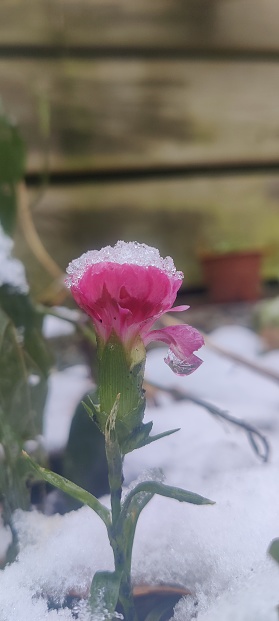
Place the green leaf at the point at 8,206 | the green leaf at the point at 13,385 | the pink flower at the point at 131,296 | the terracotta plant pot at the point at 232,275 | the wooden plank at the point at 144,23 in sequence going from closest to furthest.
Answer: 1. the pink flower at the point at 131,296
2. the green leaf at the point at 13,385
3. the green leaf at the point at 8,206
4. the wooden plank at the point at 144,23
5. the terracotta plant pot at the point at 232,275

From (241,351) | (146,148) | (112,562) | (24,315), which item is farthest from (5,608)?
(146,148)

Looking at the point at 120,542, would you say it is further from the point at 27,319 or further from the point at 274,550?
the point at 27,319

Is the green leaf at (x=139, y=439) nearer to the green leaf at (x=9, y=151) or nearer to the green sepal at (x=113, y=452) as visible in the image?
the green sepal at (x=113, y=452)

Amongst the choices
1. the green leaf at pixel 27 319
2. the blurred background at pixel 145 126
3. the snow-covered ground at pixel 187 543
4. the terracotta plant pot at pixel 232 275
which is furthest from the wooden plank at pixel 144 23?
the snow-covered ground at pixel 187 543

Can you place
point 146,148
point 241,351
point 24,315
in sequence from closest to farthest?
1. point 24,315
2. point 241,351
3. point 146,148

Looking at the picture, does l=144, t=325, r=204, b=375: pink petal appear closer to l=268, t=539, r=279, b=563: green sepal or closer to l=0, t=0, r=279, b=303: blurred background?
l=268, t=539, r=279, b=563: green sepal

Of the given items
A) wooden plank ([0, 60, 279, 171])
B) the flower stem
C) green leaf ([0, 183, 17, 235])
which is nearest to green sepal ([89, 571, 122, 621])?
the flower stem

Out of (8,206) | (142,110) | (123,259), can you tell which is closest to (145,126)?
(142,110)

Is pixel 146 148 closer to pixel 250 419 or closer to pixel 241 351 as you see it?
pixel 241 351
